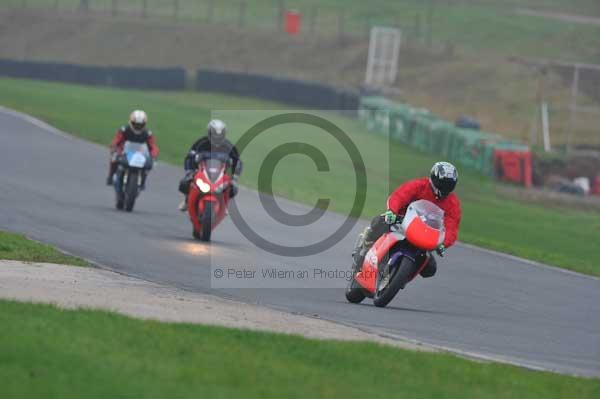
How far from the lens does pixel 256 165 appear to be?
3216 centimetres

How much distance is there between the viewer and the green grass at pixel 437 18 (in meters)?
60.4

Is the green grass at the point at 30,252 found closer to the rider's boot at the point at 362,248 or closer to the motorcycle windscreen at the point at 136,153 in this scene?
the rider's boot at the point at 362,248

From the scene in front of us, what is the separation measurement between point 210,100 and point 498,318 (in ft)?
126

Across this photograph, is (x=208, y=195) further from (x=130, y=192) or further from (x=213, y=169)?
(x=130, y=192)

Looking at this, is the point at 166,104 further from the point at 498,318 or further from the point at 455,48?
the point at 498,318

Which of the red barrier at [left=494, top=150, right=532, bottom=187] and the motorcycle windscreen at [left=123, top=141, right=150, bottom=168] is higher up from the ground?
the motorcycle windscreen at [left=123, top=141, right=150, bottom=168]

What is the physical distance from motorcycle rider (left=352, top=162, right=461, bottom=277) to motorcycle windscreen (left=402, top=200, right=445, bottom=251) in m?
0.16

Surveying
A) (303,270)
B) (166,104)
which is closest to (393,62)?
(166,104)

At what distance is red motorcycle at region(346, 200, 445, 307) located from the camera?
41.8ft

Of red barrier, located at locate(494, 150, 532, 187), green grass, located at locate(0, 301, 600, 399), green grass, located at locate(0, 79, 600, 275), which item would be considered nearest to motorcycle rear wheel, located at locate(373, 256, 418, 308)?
green grass, located at locate(0, 301, 600, 399)

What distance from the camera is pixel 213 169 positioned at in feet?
58.3

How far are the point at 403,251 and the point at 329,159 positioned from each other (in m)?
22.6

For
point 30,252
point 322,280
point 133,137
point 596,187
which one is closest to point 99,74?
point 596,187

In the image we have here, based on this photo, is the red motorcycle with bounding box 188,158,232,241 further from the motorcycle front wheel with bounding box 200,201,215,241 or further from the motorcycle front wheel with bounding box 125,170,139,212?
the motorcycle front wheel with bounding box 125,170,139,212
